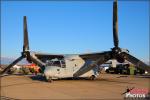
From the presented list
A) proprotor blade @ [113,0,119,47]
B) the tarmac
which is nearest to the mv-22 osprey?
proprotor blade @ [113,0,119,47]

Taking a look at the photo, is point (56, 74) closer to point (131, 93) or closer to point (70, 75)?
point (70, 75)

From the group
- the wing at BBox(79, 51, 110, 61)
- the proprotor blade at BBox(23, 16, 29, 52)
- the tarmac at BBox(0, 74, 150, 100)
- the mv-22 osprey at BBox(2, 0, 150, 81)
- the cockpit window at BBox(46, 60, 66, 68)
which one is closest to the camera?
the tarmac at BBox(0, 74, 150, 100)

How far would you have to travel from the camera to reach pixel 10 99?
14.5 meters

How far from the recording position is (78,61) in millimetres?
30375

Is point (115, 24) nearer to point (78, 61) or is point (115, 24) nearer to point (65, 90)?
point (65, 90)

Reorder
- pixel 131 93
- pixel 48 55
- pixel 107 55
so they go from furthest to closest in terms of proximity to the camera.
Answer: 1. pixel 48 55
2. pixel 107 55
3. pixel 131 93

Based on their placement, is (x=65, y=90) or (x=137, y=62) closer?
(x=65, y=90)

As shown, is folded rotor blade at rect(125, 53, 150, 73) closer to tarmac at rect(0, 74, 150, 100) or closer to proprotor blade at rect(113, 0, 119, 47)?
tarmac at rect(0, 74, 150, 100)

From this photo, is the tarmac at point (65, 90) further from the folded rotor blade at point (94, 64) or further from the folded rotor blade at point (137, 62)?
the folded rotor blade at point (94, 64)

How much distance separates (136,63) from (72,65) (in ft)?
24.3

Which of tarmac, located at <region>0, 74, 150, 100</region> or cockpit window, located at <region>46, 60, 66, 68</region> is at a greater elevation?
cockpit window, located at <region>46, 60, 66, 68</region>

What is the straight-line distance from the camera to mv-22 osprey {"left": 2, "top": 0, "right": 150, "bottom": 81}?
2483cm

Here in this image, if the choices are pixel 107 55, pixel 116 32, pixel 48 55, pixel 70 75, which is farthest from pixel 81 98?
pixel 48 55

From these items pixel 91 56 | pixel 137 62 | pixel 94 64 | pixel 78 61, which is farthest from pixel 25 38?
pixel 137 62
